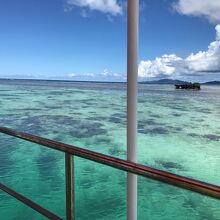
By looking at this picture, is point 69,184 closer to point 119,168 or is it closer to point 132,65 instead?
point 119,168

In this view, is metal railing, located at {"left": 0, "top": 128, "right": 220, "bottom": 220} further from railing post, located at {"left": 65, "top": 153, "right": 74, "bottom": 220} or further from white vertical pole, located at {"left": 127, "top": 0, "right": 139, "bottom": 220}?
white vertical pole, located at {"left": 127, "top": 0, "right": 139, "bottom": 220}

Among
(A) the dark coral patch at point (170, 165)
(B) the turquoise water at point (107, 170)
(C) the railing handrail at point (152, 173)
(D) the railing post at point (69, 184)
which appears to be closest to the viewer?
(C) the railing handrail at point (152, 173)

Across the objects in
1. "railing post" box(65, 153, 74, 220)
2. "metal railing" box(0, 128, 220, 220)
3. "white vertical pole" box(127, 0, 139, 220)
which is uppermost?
"white vertical pole" box(127, 0, 139, 220)

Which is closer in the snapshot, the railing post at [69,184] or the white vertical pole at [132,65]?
the railing post at [69,184]

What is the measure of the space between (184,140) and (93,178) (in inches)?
211

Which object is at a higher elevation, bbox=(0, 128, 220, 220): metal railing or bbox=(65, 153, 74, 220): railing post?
bbox=(0, 128, 220, 220): metal railing

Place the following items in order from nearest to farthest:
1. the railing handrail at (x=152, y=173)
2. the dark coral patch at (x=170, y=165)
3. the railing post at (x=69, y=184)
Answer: the railing handrail at (x=152, y=173), the railing post at (x=69, y=184), the dark coral patch at (x=170, y=165)

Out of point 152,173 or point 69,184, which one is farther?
point 69,184

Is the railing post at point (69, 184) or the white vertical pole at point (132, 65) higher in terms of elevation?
the white vertical pole at point (132, 65)

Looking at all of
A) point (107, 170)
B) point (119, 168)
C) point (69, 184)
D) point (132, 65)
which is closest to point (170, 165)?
point (107, 170)

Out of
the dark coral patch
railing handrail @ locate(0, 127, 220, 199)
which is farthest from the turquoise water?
railing handrail @ locate(0, 127, 220, 199)

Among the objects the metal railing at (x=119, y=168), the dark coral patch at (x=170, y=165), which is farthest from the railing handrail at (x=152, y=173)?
the dark coral patch at (x=170, y=165)

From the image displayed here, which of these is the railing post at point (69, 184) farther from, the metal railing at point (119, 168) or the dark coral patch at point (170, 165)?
the dark coral patch at point (170, 165)

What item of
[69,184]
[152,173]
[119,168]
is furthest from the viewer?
[69,184]
